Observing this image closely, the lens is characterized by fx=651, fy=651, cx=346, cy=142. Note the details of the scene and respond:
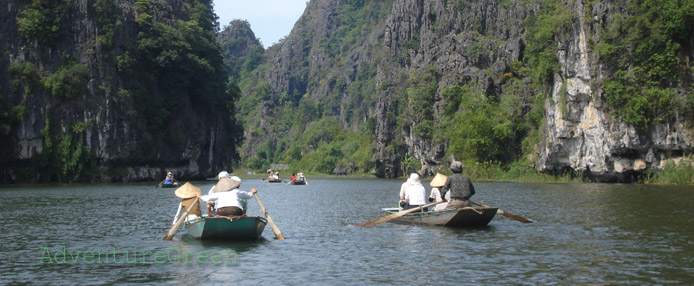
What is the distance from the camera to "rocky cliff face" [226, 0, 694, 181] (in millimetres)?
48281

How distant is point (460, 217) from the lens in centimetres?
2014

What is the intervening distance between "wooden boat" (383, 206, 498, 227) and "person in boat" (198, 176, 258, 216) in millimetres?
6222

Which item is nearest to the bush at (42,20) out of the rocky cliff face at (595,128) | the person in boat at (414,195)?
the rocky cliff face at (595,128)

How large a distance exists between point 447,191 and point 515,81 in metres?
61.4

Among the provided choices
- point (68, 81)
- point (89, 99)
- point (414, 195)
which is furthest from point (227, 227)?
point (89, 99)

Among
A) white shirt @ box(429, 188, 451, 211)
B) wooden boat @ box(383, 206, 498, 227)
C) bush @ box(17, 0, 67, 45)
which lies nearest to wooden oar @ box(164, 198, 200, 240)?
wooden boat @ box(383, 206, 498, 227)

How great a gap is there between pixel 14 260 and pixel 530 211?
63.3 ft

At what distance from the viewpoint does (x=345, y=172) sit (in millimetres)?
138750

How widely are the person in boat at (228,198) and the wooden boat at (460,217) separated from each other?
6.22m

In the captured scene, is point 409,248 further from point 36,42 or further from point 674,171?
point 36,42

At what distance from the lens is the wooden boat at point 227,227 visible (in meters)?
17.2

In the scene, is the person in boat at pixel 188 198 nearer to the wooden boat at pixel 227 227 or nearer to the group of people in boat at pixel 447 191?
the wooden boat at pixel 227 227

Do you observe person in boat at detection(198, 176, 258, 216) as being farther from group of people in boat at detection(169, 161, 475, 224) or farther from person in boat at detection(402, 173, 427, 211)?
person in boat at detection(402, 173, 427, 211)

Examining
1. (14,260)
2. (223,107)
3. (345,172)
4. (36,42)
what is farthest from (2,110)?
(345,172)
